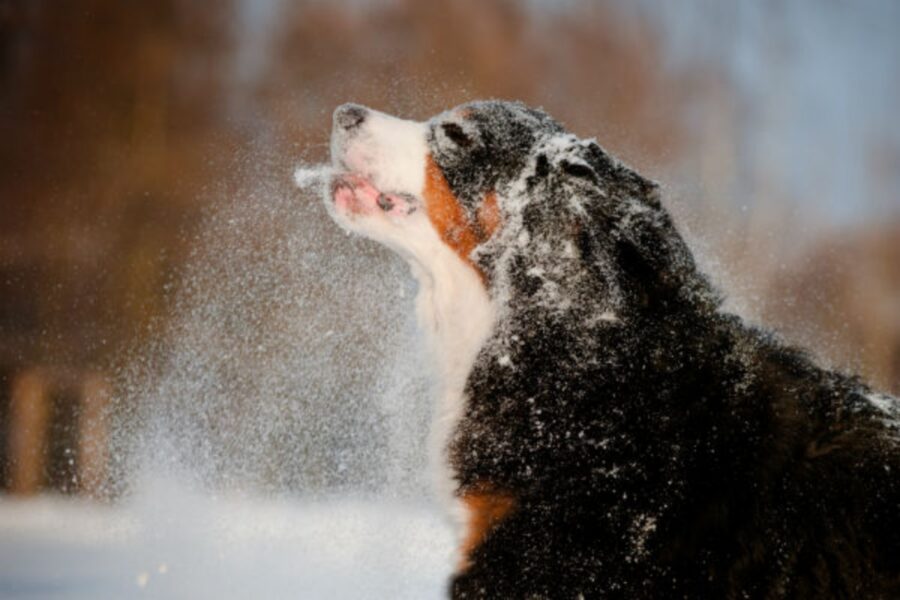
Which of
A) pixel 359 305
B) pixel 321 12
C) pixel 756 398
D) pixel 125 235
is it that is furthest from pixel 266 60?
pixel 756 398

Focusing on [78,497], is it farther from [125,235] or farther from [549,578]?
[549,578]

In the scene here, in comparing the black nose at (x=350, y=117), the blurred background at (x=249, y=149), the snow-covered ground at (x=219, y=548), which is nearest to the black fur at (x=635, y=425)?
the black nose at (x=350, y=117)

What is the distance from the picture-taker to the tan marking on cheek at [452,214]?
2.41 meters

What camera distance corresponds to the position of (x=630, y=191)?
229 cm

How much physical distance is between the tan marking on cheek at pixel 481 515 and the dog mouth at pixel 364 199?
87 cm

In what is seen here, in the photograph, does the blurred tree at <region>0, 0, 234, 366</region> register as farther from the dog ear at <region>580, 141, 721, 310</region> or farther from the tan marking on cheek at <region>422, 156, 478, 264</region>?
the dog ear at <region>580, 141, 721, 310</region>

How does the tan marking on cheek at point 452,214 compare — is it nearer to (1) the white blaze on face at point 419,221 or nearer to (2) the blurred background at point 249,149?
(1) the white blaze on face at point 419,221

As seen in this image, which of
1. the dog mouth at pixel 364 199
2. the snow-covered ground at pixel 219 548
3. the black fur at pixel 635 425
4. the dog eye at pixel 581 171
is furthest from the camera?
the snow-covered ground at pixel 219 548

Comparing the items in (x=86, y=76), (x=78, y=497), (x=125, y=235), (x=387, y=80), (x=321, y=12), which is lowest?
(x=78, y=497)

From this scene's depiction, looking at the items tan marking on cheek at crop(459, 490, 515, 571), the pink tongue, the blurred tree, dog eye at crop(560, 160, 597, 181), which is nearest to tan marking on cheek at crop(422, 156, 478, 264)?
the pink tongue

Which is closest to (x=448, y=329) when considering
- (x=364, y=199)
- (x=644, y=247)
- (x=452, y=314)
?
(x=452, y=314)

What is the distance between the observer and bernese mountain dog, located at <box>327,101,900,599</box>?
175 cm

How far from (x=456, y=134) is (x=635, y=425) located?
99 cm

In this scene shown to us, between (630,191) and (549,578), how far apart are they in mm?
1013
